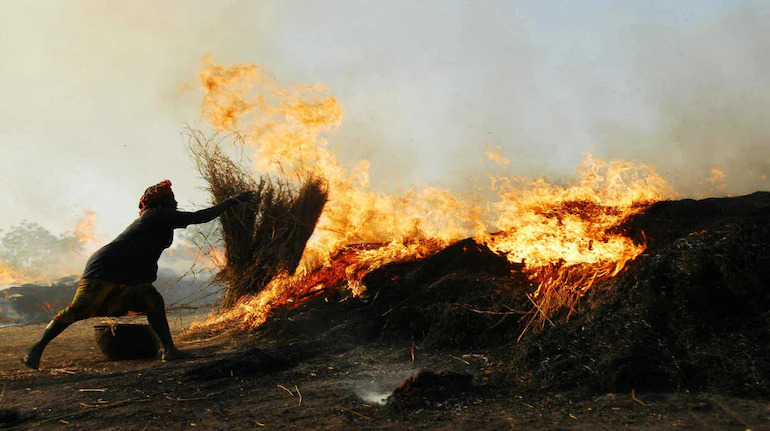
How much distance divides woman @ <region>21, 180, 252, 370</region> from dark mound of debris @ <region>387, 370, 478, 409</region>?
3085mm

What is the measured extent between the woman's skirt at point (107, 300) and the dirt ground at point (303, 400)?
575 millimetres

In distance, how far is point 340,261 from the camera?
24.3 ft

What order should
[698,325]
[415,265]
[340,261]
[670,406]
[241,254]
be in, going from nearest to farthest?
[670,406] → [698,325] → [241,254] → [415,265] → [340,261]

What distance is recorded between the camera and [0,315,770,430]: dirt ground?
9.63 feet

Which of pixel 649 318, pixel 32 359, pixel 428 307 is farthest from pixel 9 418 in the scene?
pixel 649 318

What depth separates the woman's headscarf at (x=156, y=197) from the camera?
5.40 m

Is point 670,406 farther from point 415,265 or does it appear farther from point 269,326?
point 269,326

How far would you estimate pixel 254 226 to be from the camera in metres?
6.09

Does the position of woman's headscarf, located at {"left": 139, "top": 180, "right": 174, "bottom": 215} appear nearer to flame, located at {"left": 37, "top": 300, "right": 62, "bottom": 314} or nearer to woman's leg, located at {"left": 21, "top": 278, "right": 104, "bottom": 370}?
woman's leg, located at {"left": 21, "top": 278, "right": 104, "bottom": 370}

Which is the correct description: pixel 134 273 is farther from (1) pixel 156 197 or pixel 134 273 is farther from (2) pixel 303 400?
(2) pixel 303 400

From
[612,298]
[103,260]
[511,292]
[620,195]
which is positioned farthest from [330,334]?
[620,195]

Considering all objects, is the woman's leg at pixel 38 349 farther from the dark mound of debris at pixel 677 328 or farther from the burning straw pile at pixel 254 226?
the dark mound of debris at pixel 677 328

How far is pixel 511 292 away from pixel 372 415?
112 inches

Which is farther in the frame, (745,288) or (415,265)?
(415,265)
